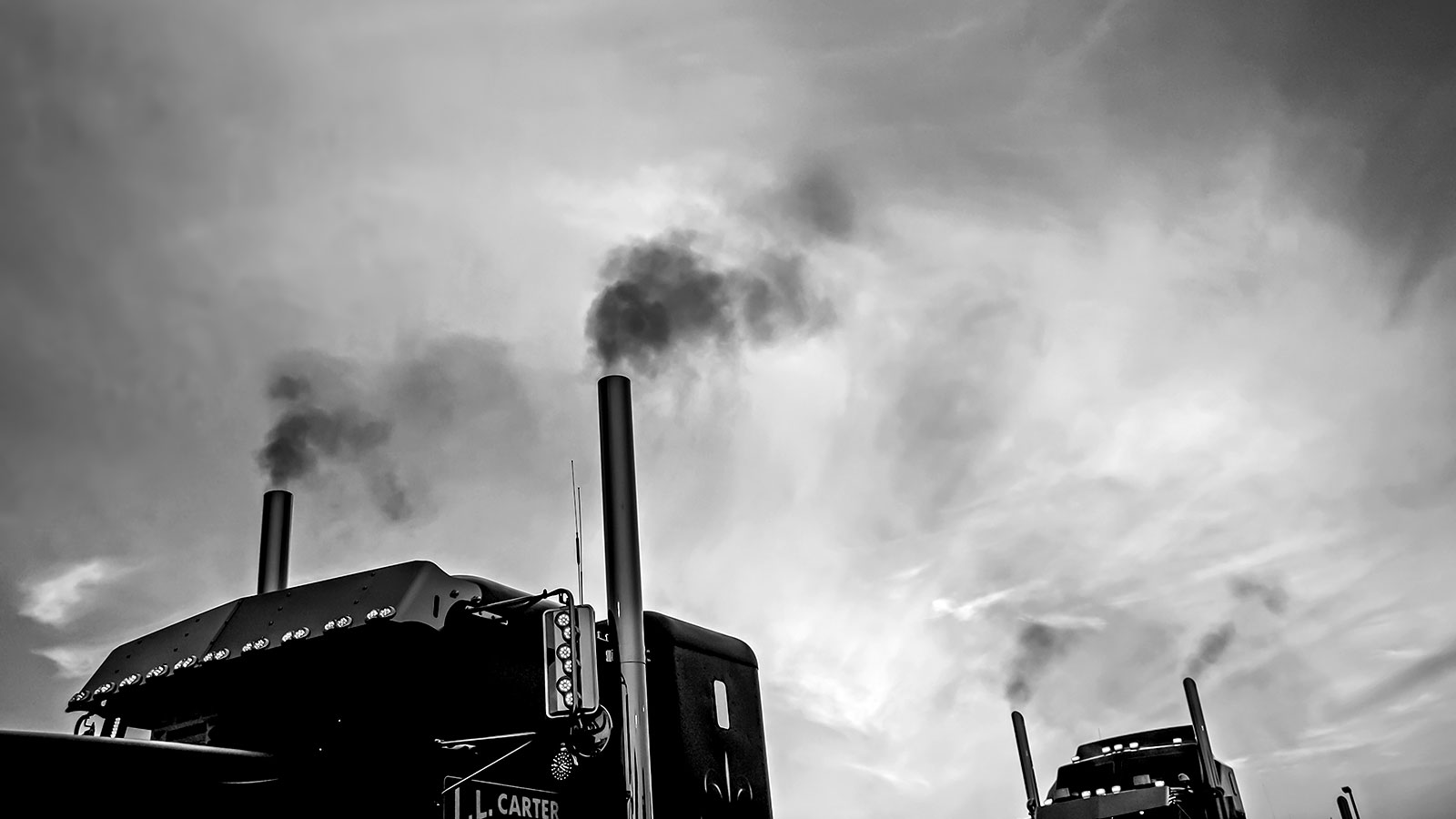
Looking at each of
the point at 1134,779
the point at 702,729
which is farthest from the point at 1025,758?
the point at 702,729

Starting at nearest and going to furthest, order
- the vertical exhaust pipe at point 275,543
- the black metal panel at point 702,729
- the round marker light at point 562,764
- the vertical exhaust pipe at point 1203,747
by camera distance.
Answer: the round marker light at point 562,764 → the black metal panel at point 702,729 → the vertical exhaust pipe at point 275,543 → the vertical exhaust pipe at point 1203,747

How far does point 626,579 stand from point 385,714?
2.57m

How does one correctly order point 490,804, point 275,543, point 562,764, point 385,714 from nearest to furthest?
point 385,714 → point 490,804 → point 562,764 → point 275,543

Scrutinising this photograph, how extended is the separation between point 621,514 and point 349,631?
2982mm

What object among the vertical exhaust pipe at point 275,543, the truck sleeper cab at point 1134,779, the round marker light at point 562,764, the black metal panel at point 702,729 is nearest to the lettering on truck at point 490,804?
the round marker light at point 562,764

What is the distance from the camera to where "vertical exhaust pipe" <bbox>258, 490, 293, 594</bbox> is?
1159 centimetres

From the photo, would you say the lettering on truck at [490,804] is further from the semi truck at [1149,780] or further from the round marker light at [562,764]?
the semi truck at [1149,780]

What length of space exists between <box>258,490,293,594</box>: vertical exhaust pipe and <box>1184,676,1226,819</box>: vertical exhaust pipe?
37.4 ft

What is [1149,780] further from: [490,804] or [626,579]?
[490,804]

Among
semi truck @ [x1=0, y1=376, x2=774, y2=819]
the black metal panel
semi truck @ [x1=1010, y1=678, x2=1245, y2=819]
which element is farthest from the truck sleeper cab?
semi truck @ [x1=0, y1=376, x2=774, y2=819]

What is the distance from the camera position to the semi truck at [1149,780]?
1446cm

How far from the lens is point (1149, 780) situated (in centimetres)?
1474

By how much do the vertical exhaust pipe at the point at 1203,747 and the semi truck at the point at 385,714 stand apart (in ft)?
28.8

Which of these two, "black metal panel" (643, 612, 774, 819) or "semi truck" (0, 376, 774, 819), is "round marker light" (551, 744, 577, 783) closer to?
"semi truck" (0, 376, 774, 819)
